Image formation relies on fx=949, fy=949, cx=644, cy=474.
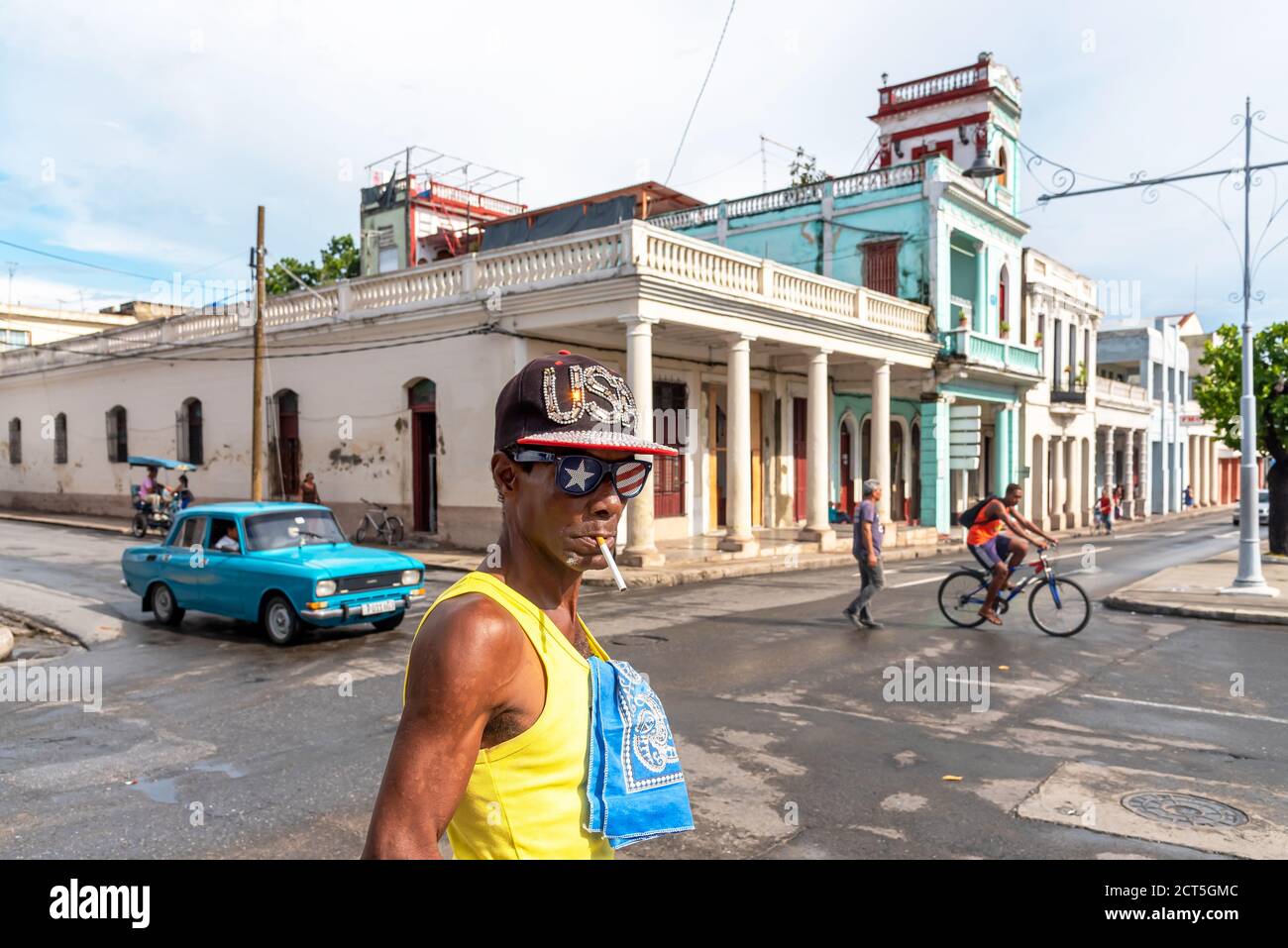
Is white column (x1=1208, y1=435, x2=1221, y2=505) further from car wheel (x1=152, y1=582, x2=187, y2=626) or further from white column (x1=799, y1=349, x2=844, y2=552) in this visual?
car wheel (x1=152, y1=582, x2=187, y2=626)

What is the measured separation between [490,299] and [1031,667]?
1246cm

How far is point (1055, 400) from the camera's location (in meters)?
35.6

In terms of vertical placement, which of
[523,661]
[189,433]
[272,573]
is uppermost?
[189,433]

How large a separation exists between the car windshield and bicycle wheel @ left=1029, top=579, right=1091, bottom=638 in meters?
8.52

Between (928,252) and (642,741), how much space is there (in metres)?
26.1

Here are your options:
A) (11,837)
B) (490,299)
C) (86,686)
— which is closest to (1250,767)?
(11,837)

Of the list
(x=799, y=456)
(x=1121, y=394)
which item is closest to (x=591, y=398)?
(x=799, y=456)

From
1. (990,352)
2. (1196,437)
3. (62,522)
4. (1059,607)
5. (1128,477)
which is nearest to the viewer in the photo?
(1059,607)

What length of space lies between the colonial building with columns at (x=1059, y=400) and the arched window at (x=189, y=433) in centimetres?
2648

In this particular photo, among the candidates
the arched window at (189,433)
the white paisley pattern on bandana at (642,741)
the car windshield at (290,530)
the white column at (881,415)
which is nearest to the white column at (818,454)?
the white column at (881,415)

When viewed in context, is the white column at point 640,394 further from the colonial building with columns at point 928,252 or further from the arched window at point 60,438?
the arched window at point 60,438

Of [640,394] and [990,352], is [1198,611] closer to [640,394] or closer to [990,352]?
[640,394]

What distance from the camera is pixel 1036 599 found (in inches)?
441
